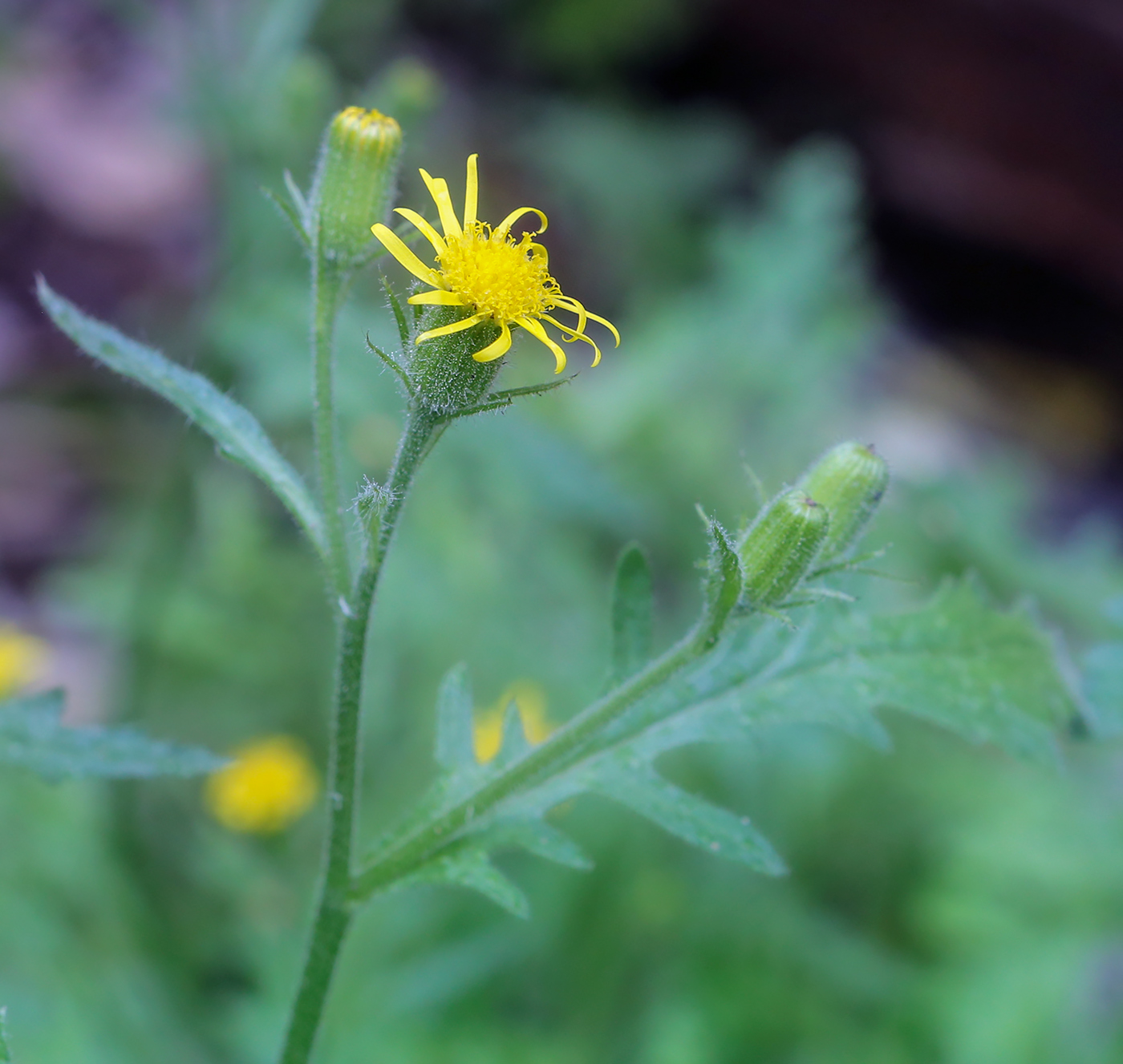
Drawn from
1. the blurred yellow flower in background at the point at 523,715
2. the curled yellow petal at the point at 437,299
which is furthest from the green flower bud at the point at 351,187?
the blurred yellow flower in background at the point at 523,715

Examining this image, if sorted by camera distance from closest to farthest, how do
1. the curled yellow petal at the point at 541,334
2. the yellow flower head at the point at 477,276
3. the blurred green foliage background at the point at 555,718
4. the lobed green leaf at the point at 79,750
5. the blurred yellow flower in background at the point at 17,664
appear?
1. the curled yellow petal at the point at 541,334
2. the yellow flower head at the point at 477,276
3. the lobed green leaf at the point at 79,750
4. the blurred green foliage background at the point at 555,718
5. the blurred yellow flower in background at the point at 17,664

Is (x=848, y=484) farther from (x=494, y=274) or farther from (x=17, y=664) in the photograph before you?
(x=17, y=664)

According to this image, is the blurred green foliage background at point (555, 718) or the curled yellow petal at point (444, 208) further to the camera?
the blurred green foliage background at point (555, 718)

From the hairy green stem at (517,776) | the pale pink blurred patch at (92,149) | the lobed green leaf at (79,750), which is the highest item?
the pale pink blurred patch at (92,149)

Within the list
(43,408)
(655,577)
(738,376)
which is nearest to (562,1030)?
(655,577)

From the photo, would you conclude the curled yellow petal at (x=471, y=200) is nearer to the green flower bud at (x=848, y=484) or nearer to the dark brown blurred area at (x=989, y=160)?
the green flower bud at (x=848, y=484)

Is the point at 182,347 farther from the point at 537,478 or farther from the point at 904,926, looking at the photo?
the point at 904,926

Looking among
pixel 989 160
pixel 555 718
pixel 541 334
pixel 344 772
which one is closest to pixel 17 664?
pixel 555 718
